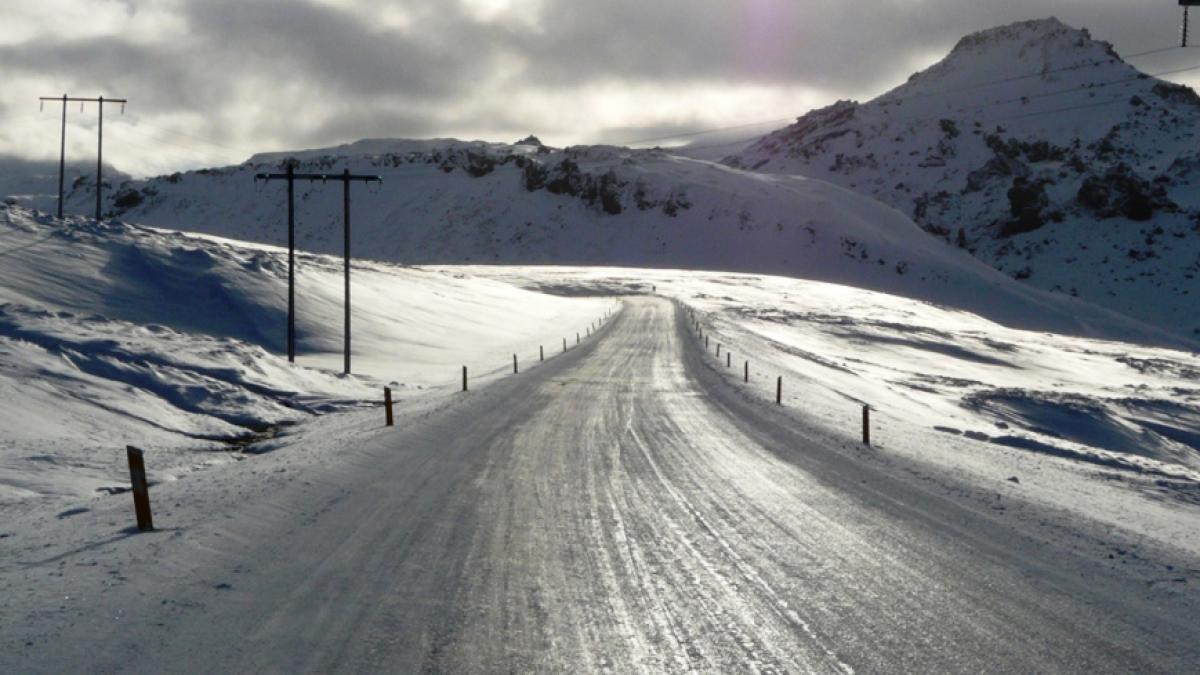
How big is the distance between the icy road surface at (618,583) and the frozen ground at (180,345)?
16.9 ft

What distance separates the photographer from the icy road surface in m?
7.41

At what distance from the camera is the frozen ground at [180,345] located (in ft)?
61.6

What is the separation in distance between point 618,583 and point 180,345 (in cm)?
2476

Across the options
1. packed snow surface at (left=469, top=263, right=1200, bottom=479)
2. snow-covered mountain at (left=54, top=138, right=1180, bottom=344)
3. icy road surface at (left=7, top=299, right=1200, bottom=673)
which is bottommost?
packed snow surface at (left=469, top=263, right=1200, bottom=479)

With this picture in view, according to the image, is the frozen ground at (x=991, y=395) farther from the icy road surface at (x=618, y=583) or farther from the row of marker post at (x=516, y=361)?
the row of marker post at (x=516, y=361)

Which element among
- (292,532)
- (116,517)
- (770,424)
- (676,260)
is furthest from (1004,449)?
(676,260)

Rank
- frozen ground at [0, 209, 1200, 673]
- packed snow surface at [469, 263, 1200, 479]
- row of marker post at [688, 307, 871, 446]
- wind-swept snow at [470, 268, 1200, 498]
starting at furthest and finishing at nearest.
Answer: packed snow surface at [469, 263, 1200, 479]
wind-swept snow at [470, 268, 1200, 498]
row of marker post at [688, 307, 871, 446]
frozen ground at [0, 209, 1200, 673]

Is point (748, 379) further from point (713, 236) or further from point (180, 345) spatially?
point (713, 236)

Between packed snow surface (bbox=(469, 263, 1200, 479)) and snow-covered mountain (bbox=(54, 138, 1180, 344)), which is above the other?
snow-covered mountain (bbox=(54, 138, 1180, 344))

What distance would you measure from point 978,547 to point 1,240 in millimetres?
45313

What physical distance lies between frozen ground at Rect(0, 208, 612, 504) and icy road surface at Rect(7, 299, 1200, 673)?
5.14 m

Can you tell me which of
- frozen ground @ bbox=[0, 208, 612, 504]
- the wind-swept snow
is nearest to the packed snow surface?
the wind-swept snow

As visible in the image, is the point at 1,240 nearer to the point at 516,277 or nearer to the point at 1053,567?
the point at 1053,567

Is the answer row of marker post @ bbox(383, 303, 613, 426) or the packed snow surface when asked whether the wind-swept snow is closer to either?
the packed snow surface
